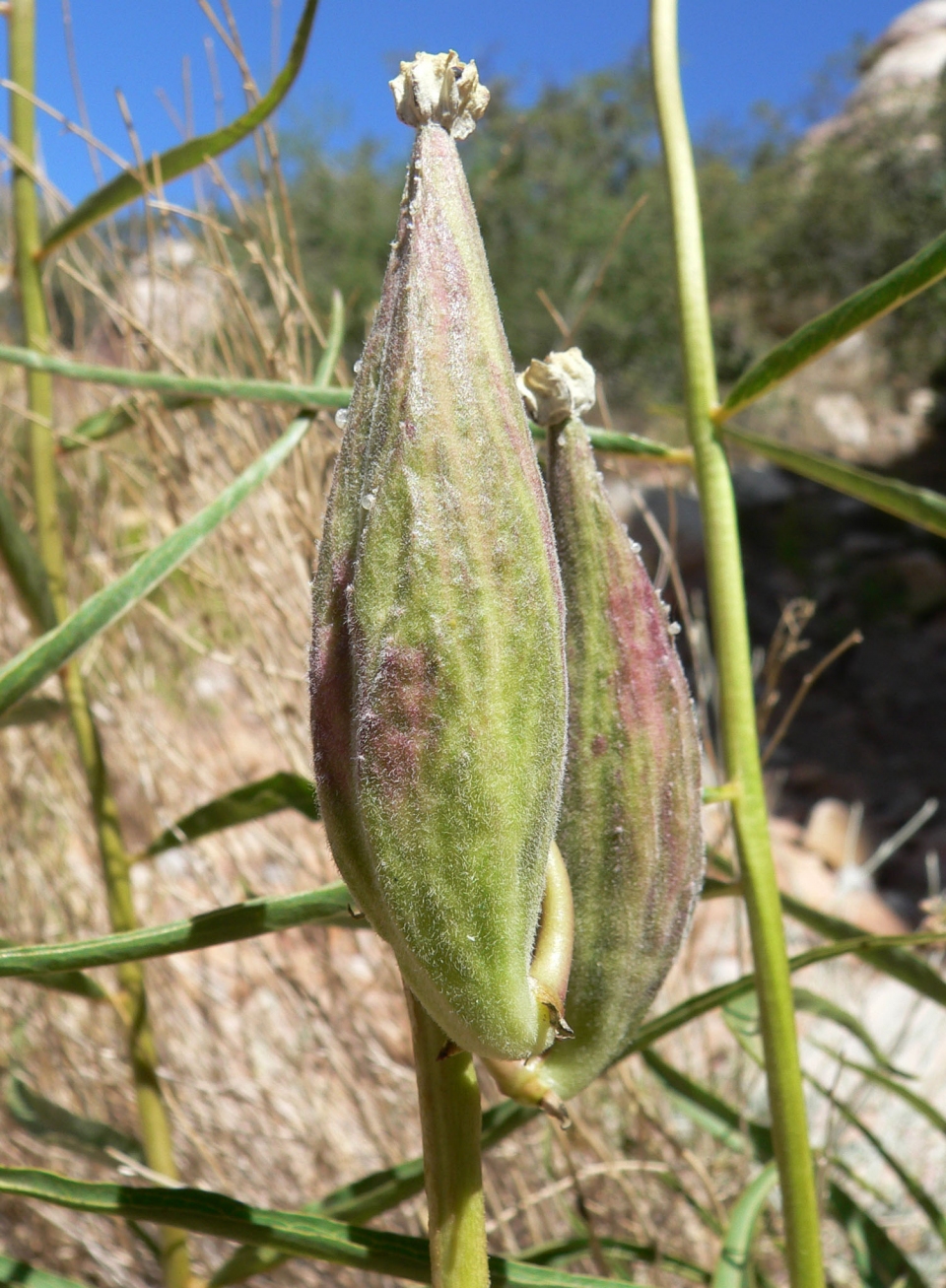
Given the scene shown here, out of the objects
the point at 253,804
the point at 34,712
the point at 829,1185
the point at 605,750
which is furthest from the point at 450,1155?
the point at 829,1185

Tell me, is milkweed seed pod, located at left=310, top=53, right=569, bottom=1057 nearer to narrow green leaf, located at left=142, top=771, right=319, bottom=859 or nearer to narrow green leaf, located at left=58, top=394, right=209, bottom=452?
narrow green leaf, located at left=142, top=771, right=319, bottom=859

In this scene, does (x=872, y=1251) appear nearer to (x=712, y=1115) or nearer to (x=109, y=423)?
(x=712, y=1115)

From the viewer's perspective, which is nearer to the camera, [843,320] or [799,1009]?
[843,320]

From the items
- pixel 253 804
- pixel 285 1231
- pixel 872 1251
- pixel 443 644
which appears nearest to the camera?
pixel 443 644

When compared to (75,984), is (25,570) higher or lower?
higher

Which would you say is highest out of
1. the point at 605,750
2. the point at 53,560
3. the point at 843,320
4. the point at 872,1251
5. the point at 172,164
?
the point at 172,164

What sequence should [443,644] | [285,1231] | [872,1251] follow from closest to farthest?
[443,644] → [285,1231] → [872,1251]

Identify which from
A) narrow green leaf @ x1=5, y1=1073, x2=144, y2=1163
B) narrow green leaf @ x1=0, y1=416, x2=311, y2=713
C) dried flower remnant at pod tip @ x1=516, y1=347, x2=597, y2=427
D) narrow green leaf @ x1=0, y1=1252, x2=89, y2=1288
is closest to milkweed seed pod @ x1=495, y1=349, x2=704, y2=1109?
dried flower remnant at pod tip @ x1=516, y1=347, x2=597, y2=427
